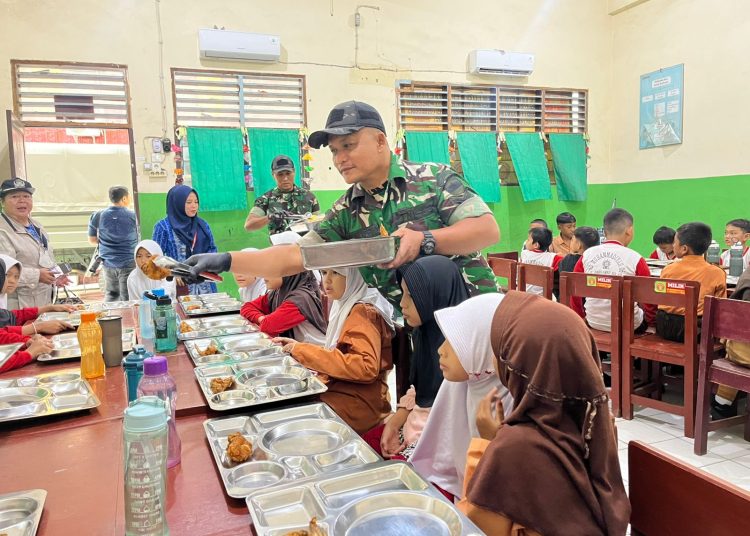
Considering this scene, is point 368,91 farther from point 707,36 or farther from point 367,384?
point 367,384

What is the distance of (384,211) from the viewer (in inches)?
79.5

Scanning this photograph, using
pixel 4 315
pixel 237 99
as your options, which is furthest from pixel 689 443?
pixel 237 99

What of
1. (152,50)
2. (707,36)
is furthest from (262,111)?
(707,36)

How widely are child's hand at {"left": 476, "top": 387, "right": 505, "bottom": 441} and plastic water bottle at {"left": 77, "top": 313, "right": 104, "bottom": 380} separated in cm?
132

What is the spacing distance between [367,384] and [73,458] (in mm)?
959

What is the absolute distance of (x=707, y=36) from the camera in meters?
6.09

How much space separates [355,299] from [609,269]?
Result: 2115mm

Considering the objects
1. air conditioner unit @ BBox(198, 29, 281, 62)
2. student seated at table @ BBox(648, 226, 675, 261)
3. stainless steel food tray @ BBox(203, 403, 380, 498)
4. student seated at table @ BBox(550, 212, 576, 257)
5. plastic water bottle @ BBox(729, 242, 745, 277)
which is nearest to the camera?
stainless steel food tray @ BBox(203, 403, 380, 498)

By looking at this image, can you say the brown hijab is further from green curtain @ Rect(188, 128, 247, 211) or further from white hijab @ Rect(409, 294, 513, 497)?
green curtain @ Rect(188, 128, 247, 211)

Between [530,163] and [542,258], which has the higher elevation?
[530,163]

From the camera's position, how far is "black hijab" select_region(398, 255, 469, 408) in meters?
1.65

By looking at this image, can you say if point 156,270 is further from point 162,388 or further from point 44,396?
point 162,388

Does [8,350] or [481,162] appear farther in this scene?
[481,162]

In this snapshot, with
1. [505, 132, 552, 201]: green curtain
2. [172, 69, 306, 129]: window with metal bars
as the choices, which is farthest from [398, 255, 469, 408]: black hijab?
[505, 132, 552, 201]: green curtain
